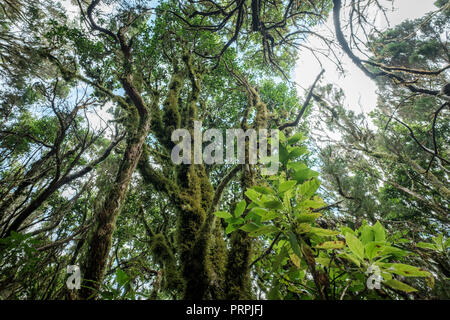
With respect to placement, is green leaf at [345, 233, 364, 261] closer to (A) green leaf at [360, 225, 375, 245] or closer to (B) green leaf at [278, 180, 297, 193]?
→ (A) green leaf at [360, 225, 375, 245]

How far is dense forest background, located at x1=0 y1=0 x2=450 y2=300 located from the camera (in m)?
0.90

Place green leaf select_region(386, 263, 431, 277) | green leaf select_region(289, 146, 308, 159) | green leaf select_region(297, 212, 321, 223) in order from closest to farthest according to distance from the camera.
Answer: green leaf select_region(386, 263, 431, 277) → green leaf select_region(297, 212, 321, 223) → green leaf select_region(289, 146, 308, 159)

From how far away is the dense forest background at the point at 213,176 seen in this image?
35.4 inches

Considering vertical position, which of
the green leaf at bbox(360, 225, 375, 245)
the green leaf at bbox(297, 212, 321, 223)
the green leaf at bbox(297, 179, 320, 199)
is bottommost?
the green leaf at bbox(360, 225, 375, 245)

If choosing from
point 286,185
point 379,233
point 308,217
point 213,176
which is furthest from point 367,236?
point 213,176

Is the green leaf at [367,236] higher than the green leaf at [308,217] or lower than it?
lower

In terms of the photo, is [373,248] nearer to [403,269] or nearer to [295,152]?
[403,269]

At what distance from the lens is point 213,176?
7480 mm

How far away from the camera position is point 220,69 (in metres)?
6.48

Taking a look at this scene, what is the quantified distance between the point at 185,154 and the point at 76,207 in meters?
5.74

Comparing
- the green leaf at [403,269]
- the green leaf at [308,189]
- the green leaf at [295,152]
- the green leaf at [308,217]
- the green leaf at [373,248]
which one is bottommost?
the green leaf at [403,269]

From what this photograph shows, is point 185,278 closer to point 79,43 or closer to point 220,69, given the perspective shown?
point 79,43

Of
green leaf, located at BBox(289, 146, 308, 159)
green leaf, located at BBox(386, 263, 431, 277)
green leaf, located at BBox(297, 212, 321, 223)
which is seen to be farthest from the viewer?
green leaf, located at BBox(289, 146, 308, 159)

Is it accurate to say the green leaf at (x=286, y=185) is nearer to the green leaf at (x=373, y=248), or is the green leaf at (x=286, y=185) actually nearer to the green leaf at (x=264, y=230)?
the green leaf at (x=264, y=230)
